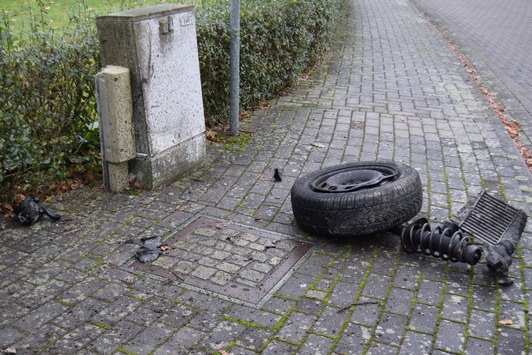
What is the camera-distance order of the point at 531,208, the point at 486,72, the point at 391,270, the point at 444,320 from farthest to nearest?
the point at 486,72, the point at 531,208, the point at 391,270, the point at 444,320

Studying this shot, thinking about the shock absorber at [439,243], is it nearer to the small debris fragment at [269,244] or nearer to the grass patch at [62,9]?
the small debris fragment at [269,244]

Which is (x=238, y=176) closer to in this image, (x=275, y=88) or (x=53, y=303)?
(x=53, y=303)

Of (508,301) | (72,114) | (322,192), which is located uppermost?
(72,114)

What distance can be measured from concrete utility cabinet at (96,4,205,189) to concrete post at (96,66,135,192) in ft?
0.33

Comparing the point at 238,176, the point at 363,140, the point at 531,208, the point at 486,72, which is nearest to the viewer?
the point at 531,208

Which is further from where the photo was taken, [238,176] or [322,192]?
[238,176]

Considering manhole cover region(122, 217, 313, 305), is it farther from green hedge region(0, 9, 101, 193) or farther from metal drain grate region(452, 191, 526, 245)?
green hedge region(0, 9, 101, 193)

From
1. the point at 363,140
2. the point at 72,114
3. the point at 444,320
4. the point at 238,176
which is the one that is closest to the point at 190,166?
the point at 238,176

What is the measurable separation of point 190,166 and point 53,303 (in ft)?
8.54

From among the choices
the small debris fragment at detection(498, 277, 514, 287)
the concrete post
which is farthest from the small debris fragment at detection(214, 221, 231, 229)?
the small debris fragment at detection(498, 277, 514, 287)

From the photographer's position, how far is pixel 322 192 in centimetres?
500

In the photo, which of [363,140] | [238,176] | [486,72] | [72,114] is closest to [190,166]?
[238,176]

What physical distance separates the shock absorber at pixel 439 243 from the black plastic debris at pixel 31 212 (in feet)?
10.0

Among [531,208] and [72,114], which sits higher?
[72,114]
